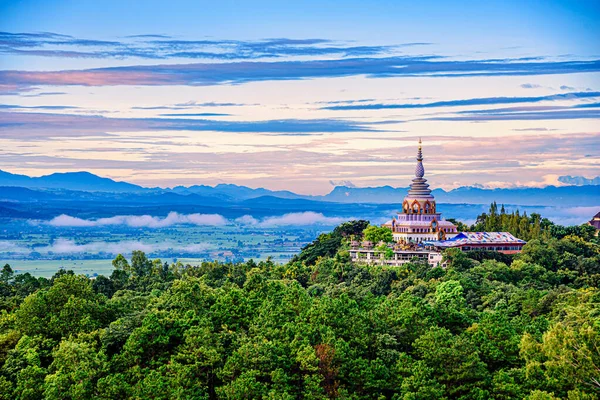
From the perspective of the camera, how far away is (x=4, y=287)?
194 ft

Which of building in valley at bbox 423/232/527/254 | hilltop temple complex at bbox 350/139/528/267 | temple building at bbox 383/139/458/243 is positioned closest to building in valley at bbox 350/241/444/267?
hilltop temple complex at bbox 350/139/528/267

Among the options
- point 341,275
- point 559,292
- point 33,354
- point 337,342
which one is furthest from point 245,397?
point 341,275

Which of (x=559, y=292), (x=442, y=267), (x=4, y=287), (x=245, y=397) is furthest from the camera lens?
(x=442, y=267)

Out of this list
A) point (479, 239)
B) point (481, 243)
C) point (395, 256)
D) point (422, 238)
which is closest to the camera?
point (395, 256)

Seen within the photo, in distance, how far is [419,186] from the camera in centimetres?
7544

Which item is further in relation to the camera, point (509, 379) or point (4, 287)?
point (4, 287)

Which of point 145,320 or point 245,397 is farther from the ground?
point 145,320

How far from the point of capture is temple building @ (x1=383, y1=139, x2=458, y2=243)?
72.2 m

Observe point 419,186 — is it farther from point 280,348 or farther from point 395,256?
point 280,348

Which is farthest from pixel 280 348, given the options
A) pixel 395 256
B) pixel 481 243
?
pixel 481 243

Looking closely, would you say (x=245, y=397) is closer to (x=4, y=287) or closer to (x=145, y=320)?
(x=145, y=320)

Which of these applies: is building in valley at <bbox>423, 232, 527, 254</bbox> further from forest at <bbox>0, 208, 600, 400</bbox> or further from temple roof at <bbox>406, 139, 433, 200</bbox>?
forest at <bbox>0, 208, 600, 400</bbox>

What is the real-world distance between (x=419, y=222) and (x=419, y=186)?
401 cm

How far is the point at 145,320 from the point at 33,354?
4.53m
